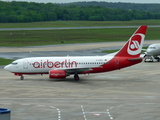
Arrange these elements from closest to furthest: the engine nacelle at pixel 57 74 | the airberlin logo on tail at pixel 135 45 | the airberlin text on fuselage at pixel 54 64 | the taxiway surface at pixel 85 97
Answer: the taxiway surface at pixel 85 97
the engine nacelle at pixel 57 74
the airberlin text on fuselage at pixel 54 64
the airberlin logo on tail at pixel 135 45

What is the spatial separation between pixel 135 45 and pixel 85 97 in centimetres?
1683

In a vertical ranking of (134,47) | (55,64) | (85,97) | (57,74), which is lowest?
(85,97)

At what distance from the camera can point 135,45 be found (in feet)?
194

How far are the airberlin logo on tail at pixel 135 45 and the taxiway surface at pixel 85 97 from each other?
14.8ft

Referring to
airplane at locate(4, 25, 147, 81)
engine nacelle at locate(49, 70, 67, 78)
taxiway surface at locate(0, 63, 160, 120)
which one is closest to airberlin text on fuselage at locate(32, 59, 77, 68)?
airplane at locate(4, 25, 147, 81)

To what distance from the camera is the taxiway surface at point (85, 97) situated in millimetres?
37219

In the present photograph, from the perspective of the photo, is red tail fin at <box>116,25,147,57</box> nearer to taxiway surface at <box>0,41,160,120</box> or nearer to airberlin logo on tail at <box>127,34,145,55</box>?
airberlin logo on tail at <box>127,34,145,55</box>

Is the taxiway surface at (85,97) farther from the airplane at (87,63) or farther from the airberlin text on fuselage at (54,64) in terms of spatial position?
the airberlin text on fuselage at (54,64)

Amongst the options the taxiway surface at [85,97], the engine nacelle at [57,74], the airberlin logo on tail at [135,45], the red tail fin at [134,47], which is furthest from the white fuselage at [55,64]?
the airberlin logo on tail at [135,45]

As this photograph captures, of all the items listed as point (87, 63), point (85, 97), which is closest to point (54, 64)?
point (87, 63)

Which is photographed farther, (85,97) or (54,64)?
(54,64)

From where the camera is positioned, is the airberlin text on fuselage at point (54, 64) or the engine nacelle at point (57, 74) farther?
the airberlin text on fuselage at point (54, 64)

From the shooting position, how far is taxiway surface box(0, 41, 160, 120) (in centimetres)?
3722

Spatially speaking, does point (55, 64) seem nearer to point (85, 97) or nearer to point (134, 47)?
point (134, 47)
